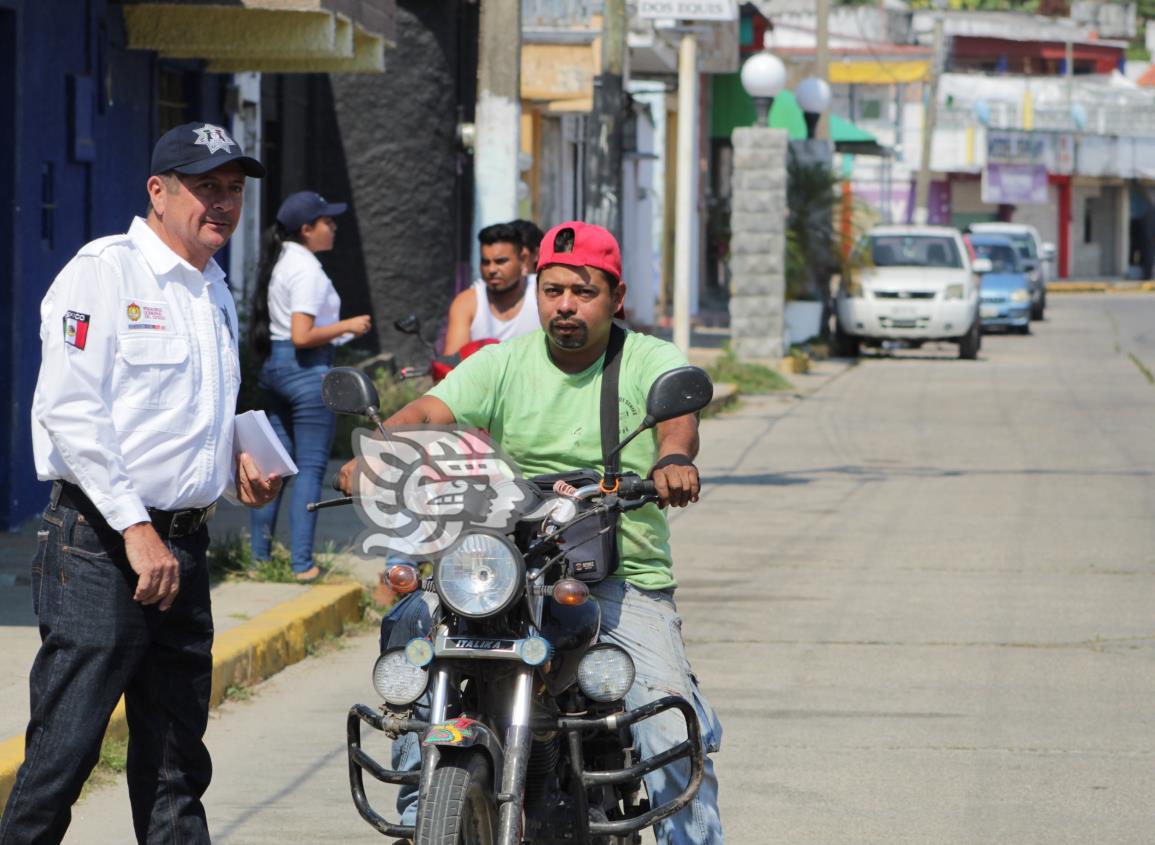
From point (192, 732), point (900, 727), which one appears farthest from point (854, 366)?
point (192, 732)

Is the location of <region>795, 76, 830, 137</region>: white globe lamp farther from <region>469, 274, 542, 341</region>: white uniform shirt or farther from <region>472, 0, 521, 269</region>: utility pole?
<region>469, 274, 542, 341</region>: white uniform shirt

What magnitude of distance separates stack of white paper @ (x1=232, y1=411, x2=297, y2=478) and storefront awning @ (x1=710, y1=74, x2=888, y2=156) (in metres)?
29.6

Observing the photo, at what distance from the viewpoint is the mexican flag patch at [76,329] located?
4.36 meters

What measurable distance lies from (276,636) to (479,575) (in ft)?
13.9

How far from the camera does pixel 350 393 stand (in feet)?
14.2

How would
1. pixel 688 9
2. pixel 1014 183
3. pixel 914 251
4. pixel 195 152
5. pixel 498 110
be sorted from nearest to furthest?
pixel 195 152 < pixel 498 110 < pixel 688 9 < pixel 914 251 < pixel 1014 183

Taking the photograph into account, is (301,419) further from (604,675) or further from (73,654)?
(604,675)

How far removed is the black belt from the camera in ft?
14.6

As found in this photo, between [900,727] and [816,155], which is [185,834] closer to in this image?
[900,727]

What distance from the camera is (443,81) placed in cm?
1834

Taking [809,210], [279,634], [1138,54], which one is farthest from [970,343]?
[1138,54]

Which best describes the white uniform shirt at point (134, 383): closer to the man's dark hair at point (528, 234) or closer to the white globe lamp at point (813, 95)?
the man's dark hair at point (528, 234)

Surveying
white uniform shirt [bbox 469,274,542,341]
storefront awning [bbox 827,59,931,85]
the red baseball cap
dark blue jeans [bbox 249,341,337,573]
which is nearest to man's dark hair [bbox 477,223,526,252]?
white uniform shirt [bbox 469,274,542,341]

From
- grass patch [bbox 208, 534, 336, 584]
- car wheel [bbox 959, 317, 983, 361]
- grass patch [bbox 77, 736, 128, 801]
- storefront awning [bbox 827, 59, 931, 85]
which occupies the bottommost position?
grass patch [bbox 77, 736, 128, 801]
